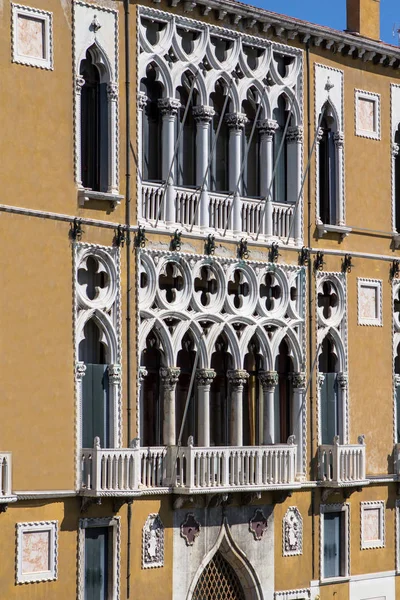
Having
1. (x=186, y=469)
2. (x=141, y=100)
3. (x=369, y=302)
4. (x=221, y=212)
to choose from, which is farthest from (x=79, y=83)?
(x=369, y=302)

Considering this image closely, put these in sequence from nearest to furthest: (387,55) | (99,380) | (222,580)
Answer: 1. (99,380)
2. (222,580)
3. (387,55)

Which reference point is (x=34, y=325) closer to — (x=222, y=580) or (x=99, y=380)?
(x=99, y=380)

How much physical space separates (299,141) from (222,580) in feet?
26.5

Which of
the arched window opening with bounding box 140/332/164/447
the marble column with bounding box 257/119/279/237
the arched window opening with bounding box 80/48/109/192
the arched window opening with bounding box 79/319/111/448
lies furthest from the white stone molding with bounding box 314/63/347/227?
the arched window opening with bounding box 79/319/111/448

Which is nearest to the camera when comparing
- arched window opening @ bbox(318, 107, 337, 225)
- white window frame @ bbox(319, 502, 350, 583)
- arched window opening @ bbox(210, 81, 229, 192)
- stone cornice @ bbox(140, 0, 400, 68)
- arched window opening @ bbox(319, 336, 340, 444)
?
stone cornice @ bbox(140, 0, 400, 68)

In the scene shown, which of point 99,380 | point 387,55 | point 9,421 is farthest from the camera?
point 387,55

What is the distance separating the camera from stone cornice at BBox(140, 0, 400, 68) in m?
30.4

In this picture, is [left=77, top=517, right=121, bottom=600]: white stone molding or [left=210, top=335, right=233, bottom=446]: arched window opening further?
[left=210, top=335, right=233, bottom=446]: arched window opening

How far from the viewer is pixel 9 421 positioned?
26438 mm

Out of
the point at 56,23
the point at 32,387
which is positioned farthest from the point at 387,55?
the point at 32,387

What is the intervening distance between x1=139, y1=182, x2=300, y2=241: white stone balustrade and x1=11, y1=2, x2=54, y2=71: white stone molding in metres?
2.98

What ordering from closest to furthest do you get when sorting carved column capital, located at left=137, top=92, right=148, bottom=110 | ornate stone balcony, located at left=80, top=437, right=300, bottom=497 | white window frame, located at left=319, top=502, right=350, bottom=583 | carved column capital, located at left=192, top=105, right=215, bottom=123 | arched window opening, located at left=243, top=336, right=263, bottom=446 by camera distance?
ornate stone balcony, located at left=80, top=437, right=300, bottom=497
carved column capital, located at left=137, top=92, right=148, bottom=110
carved column capital, located at left=192, top=105, right=215, bottom=123
arched window opening, located at left=243, top=336, right=263, bottom=446
white window frame, located at left=319, top=502, right=350, bottom=583

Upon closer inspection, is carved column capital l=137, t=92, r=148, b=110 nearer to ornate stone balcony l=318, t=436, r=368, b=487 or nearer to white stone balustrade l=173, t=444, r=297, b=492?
white stone balustrade l=173, t=444, r=297, b=492

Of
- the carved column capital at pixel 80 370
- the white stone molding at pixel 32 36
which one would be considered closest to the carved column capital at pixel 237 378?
the carved column capital at pixel 80 370
